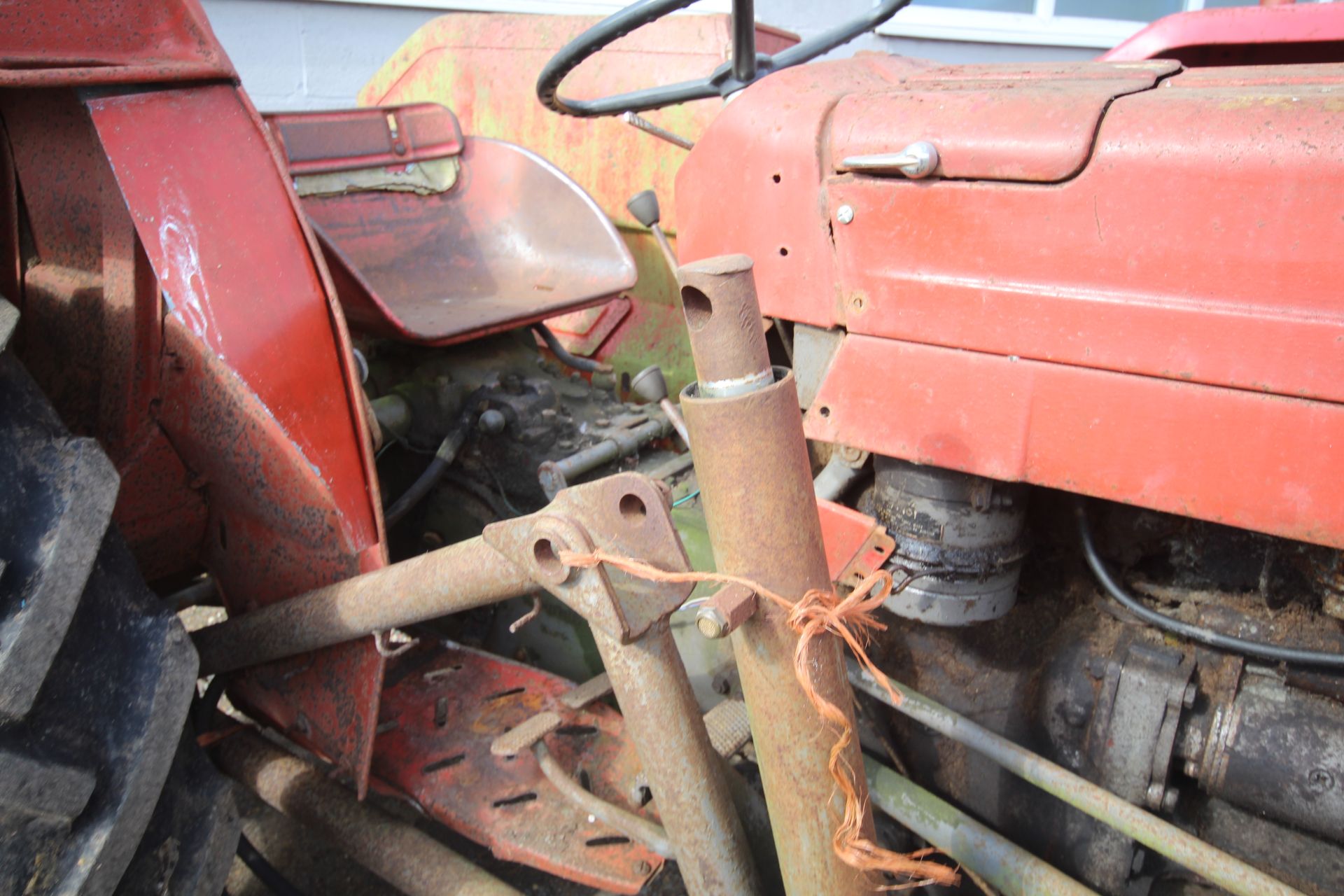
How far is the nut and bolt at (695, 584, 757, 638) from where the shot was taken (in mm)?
705

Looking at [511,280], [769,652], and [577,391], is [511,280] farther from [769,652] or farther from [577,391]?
[769,652]

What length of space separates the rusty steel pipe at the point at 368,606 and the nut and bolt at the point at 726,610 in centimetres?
22

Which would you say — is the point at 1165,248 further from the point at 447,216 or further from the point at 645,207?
the point at 447,216

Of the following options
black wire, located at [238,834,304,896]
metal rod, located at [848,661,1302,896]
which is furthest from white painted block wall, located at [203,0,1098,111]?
metal rod, located at [848,661,1302,896]

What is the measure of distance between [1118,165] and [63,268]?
1.26 metres

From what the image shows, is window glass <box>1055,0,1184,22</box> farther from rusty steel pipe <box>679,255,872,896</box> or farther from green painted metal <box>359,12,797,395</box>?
rusty steel pipe <box>679,255,872,896</box>

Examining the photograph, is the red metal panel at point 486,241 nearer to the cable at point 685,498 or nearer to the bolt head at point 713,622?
the cable at point 685,498

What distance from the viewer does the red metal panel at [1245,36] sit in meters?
1.32

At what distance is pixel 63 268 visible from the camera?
48.4 inches

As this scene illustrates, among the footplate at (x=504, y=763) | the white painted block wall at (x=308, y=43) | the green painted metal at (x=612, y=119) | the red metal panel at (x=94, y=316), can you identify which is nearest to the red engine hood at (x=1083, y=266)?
the footplate at (x=504, y=763)

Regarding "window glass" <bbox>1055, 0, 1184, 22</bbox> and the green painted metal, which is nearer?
the green painted metal

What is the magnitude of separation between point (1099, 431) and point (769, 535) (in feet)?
1.31

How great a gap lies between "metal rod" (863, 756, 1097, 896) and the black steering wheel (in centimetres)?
94

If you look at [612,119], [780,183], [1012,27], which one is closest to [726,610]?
[780,183]
